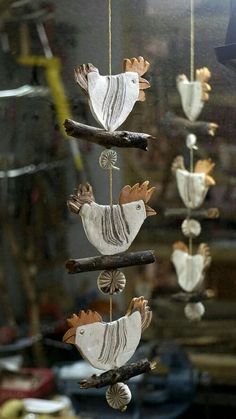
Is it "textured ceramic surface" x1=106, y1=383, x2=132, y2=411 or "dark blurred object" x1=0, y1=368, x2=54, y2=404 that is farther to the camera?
"dark blurred object" x1=0, y1=368, x2=54, y2=404

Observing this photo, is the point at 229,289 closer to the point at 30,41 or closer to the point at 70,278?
the point at 70,278

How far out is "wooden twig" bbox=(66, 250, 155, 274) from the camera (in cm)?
62

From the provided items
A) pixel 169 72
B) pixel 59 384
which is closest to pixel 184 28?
pixel 169 72

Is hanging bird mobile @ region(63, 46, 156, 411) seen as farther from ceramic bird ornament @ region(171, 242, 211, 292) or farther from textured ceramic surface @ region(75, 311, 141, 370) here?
ceramic bird ornament @ region(171, 242, 211, 292)

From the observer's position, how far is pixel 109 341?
637mm

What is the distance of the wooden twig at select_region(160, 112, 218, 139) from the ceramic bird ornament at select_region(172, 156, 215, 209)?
40 mm

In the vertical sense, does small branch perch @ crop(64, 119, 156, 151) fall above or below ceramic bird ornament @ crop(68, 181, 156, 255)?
above

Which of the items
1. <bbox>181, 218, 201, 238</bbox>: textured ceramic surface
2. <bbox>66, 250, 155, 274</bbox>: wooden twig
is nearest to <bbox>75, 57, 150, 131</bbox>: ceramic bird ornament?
<bbox>66, 250, 155, 274</bbox>: wooden twig

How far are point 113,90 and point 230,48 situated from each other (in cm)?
24

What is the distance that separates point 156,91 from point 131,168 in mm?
99

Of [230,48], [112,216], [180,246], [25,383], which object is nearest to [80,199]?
[112,216]

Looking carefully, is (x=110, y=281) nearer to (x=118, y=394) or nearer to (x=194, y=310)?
(x=118, y=394)

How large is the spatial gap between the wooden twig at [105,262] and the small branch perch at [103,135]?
0.33 ft

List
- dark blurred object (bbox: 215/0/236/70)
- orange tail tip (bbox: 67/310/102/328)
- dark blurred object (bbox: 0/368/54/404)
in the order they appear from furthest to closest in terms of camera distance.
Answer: dark blurred object (bbox: 0/368/54/404)
dark blurred object (bbox: 215/0/236/70)
orange tail tip (bbox: 67/310/102/328)
